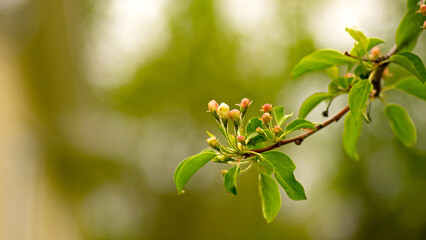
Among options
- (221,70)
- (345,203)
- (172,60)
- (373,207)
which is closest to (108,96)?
(172,60)

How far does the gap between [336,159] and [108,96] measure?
2.61 meters

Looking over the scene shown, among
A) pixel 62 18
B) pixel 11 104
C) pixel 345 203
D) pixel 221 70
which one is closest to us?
pixel 11 104

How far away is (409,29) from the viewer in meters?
0.41

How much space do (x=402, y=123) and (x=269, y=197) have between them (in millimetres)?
267

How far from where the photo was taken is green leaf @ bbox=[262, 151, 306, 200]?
1.19 ft

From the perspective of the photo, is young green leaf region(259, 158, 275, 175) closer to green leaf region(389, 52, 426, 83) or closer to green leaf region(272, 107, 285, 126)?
green leaf region(272, 107, 285, 126)

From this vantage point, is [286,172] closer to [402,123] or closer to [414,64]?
[414,64]

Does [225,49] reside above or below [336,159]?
above

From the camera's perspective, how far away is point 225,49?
13.6ft

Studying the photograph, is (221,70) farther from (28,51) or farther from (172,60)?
(28,51)

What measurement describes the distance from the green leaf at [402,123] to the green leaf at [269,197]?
0.24 meters

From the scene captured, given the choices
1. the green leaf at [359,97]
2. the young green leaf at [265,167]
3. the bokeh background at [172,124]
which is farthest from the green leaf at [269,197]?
the bokeh background at [172,124]

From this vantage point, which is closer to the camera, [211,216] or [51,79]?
[51,79]

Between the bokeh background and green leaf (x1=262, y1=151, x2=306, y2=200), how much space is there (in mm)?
3162
